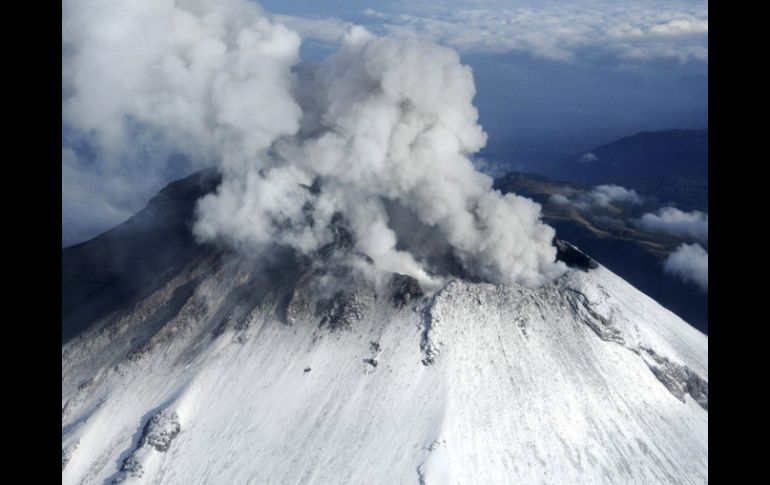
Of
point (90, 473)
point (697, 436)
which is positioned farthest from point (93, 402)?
point (697, 436)

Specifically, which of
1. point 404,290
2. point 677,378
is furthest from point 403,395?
point 677,378

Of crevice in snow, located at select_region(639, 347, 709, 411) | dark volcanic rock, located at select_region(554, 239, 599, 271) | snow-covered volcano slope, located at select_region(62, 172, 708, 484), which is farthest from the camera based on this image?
dark volcanic rock, located at select_region(554, 239, 599, 271)

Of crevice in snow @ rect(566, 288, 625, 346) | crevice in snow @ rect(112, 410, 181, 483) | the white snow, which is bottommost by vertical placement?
crevice in snow @ rect(112, 410, 181, 483)

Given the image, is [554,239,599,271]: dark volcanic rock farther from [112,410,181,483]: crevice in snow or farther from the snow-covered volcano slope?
[112,410,181,483]: crevice in snow

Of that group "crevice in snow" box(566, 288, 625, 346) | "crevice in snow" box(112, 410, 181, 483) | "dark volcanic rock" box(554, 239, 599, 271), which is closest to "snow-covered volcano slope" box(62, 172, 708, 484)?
"crevice in snow" box(112, 410, 181, 483)

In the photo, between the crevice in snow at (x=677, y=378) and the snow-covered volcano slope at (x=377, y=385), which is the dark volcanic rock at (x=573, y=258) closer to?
the snow-covered volcano slope at (x=377, y=385)

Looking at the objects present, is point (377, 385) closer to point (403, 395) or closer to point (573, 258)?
point (403, 395)
